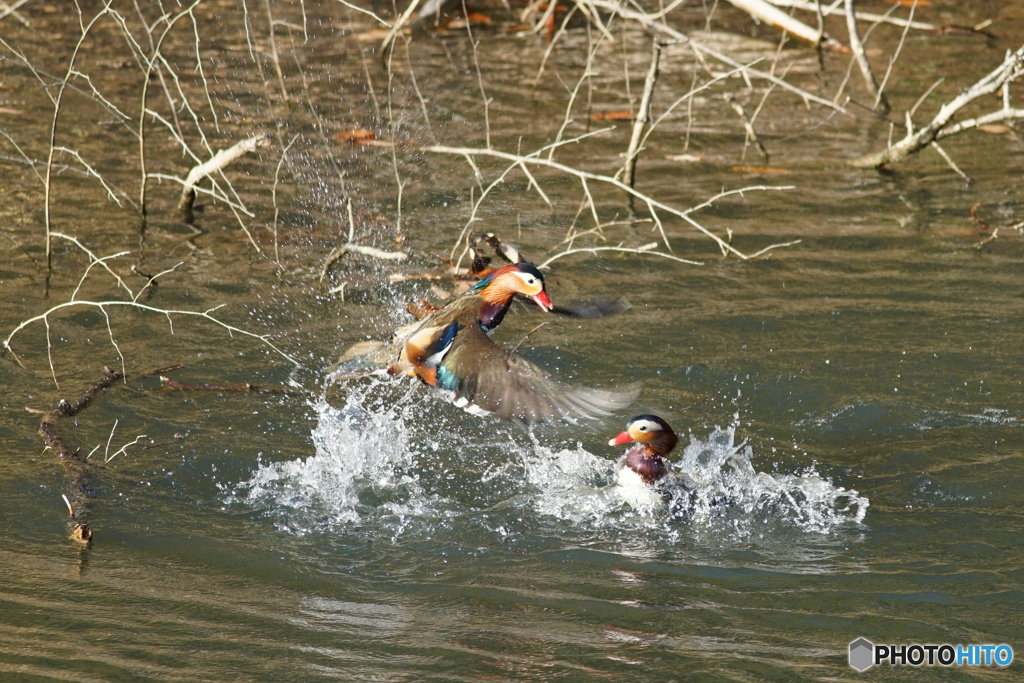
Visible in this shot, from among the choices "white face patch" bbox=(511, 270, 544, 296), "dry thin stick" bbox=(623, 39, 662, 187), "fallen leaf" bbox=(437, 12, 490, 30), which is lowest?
"white face patch" bbox=(511, 270, 544, 296)

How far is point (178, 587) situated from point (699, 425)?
2.60m

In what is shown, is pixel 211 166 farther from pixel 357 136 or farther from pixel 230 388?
pixel 357 136

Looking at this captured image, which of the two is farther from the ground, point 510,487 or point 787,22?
point 787,22

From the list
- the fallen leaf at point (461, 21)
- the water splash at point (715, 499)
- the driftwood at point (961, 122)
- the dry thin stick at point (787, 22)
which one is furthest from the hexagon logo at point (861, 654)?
the fallen leaf at point (461, 21)

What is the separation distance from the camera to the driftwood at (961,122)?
7.03m

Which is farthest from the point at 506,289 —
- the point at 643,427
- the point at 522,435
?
the point at 522,435

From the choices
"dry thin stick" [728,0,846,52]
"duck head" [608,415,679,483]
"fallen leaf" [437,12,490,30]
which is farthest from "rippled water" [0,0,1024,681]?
"fallen leaf" [437,12,490,30]

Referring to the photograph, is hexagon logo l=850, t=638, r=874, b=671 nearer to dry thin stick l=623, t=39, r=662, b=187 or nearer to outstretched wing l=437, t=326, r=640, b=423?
outstretched wing l=437, t=326, r=640, b=423

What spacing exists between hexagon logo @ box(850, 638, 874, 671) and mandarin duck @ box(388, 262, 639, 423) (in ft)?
3.73

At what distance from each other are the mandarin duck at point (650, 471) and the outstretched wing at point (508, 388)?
1.51 feet

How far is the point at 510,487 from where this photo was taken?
4969 mm

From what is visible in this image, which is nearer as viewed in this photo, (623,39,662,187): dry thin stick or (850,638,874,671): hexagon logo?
(850,638,874,671): hexagon logo

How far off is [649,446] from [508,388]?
0.88 m

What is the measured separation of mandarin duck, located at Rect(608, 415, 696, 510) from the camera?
478 centimetres
